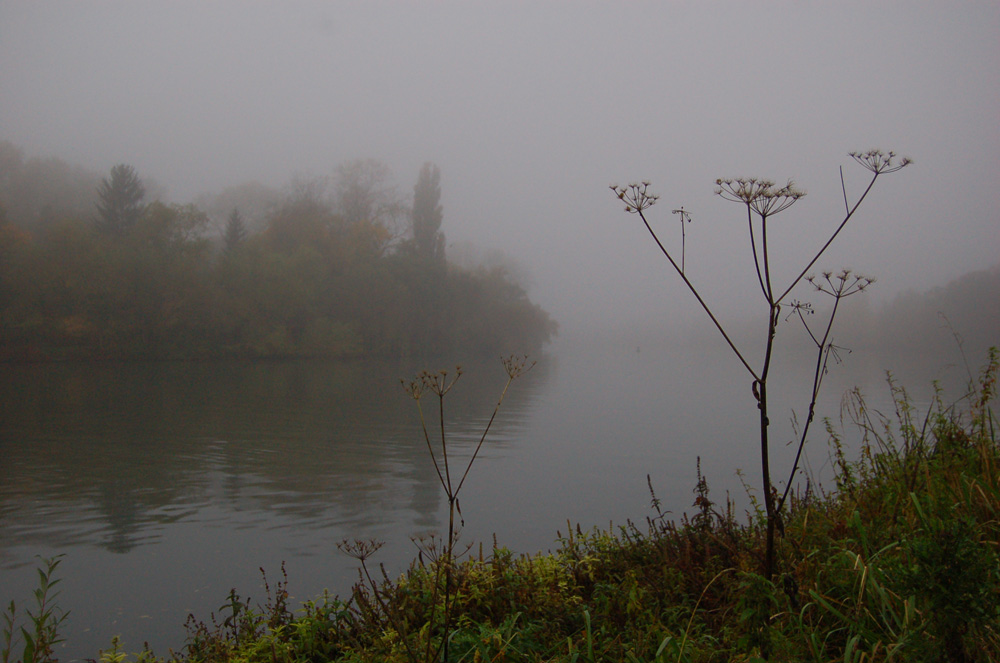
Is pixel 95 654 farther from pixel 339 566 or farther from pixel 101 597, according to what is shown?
pixel 339 566

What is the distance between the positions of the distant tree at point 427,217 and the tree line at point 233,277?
13cm

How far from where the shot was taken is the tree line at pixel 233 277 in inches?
1389

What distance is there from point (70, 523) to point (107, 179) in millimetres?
45671

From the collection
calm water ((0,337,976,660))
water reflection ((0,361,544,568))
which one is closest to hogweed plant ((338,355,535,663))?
calm water ((0,337,976,660))

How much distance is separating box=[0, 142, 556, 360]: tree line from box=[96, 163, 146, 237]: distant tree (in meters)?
0.09

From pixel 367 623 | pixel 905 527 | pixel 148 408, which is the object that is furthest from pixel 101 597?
pixel 148 408

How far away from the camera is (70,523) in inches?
273

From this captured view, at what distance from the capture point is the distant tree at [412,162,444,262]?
56.8 meters

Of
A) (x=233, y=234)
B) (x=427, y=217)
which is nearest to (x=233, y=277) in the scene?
(x=233, y=234)

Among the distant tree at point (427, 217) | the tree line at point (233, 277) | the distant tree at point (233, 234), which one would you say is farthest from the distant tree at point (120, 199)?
the distant tree at point (427, 217)

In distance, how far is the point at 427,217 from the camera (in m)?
57.5

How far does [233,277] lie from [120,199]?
28.7ft

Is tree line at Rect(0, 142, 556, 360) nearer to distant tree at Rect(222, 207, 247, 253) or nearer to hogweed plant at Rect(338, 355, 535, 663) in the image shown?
distant tree at Rect(222, 207, 247, 253)

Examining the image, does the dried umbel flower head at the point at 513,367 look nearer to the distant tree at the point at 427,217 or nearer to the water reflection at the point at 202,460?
the water reflection at the point at 202,460
